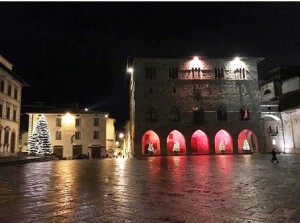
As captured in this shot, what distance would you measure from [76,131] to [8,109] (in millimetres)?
12984

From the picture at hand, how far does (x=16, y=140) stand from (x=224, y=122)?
2756 cm

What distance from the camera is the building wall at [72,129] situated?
141 feet

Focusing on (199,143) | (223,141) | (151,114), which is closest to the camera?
(151,114)

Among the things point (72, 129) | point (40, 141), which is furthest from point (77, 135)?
point (40, 141)

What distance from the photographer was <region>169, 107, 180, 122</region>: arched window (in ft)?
119

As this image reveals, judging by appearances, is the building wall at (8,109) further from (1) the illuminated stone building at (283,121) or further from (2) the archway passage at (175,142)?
(1) the illuminated stone building at (283,121)

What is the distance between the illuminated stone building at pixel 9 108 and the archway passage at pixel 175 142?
20.2m

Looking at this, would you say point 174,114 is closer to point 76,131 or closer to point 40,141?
point 76,131

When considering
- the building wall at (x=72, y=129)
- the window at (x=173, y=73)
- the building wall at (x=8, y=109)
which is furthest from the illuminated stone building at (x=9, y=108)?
the window at (x=173, y=73)

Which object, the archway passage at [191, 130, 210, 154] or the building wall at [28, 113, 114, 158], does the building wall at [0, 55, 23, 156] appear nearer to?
the building wall at [28, 113, 114, 158]

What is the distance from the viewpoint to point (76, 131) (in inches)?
1724

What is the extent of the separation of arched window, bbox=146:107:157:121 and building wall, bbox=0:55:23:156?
1712cm

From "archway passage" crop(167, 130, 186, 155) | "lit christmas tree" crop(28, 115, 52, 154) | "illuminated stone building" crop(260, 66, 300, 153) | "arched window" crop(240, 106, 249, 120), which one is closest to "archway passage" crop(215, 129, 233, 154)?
"arched window" crop(240, 106, 249, 120)

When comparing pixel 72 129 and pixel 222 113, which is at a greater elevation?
pixel 222 113
